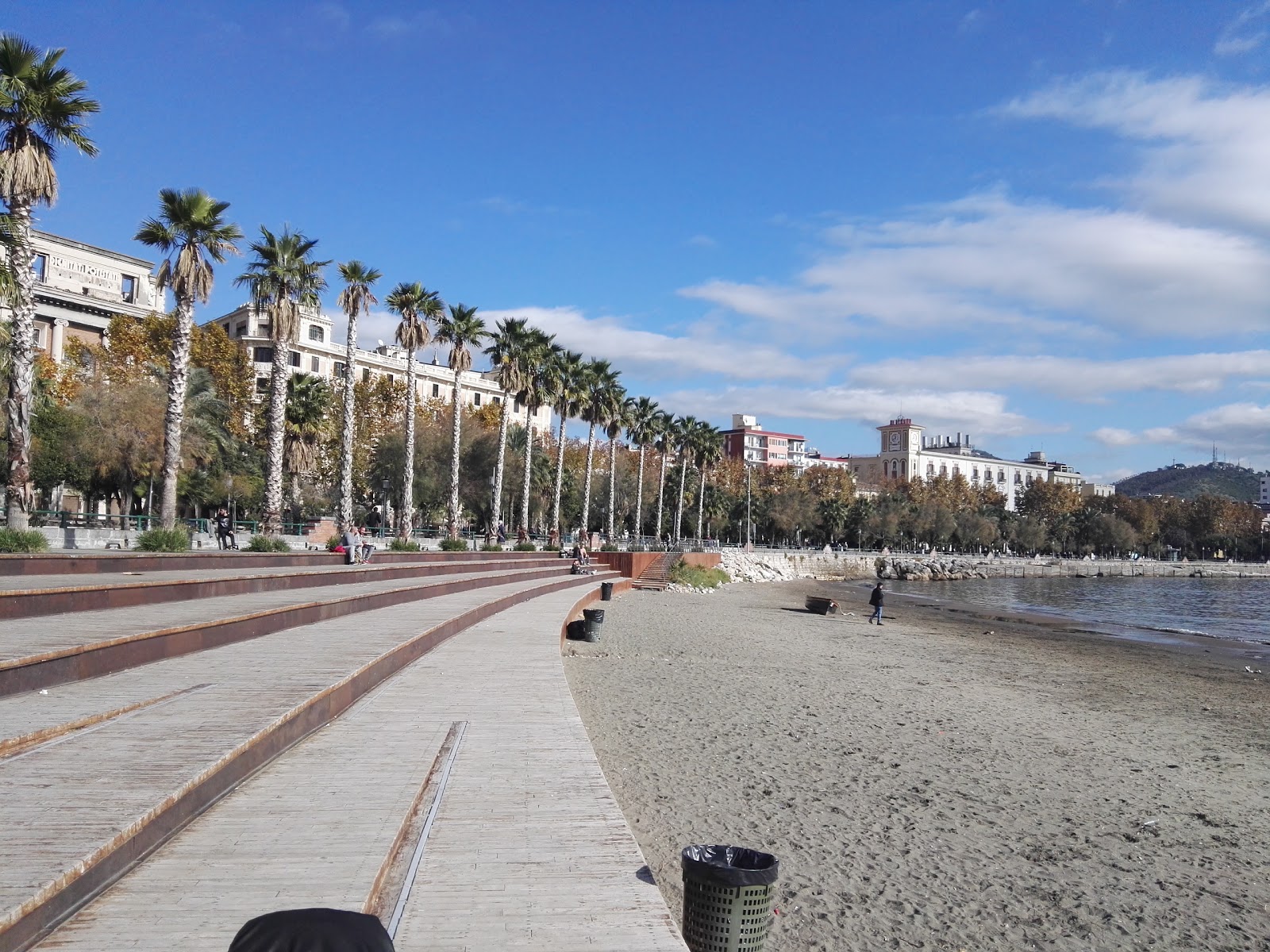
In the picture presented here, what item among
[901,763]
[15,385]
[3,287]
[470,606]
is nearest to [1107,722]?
[901,763]

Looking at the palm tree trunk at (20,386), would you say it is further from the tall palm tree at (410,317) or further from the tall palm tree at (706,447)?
the tall palm tree at (706,447)

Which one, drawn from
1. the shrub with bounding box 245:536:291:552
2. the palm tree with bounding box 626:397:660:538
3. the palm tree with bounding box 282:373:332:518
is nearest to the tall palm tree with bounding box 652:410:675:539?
the palm tree with bounding box 626:397:660:538

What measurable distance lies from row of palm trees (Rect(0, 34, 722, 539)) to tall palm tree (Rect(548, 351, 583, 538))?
0.25 feet

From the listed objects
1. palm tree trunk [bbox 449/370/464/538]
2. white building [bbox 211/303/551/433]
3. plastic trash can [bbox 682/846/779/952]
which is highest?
white building [bbox 211/303/551/433]

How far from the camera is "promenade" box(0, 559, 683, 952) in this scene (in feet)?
13.2

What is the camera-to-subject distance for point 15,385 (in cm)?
1944

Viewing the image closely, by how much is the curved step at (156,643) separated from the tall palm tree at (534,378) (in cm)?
3050

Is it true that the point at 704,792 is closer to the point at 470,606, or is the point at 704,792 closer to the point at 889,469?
the point at 470,606

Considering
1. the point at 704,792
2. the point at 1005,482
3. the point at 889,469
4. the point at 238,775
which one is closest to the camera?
the point at 238,775

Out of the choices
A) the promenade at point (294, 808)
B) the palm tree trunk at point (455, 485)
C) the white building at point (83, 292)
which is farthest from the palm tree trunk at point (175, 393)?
the white building at point (83, 292)

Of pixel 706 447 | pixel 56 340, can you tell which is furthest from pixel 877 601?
pixel 56 340

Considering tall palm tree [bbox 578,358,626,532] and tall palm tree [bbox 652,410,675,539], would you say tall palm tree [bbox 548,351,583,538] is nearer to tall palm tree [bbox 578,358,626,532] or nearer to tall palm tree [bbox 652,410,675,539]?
tall palm tree [bbox 578,358,626,532]

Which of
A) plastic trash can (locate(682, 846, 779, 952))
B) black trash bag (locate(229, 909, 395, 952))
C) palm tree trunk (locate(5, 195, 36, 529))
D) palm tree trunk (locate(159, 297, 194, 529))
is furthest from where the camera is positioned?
palm tree trunk (locate(159, 297, 194, 529))

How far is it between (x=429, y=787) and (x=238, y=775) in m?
1.23
